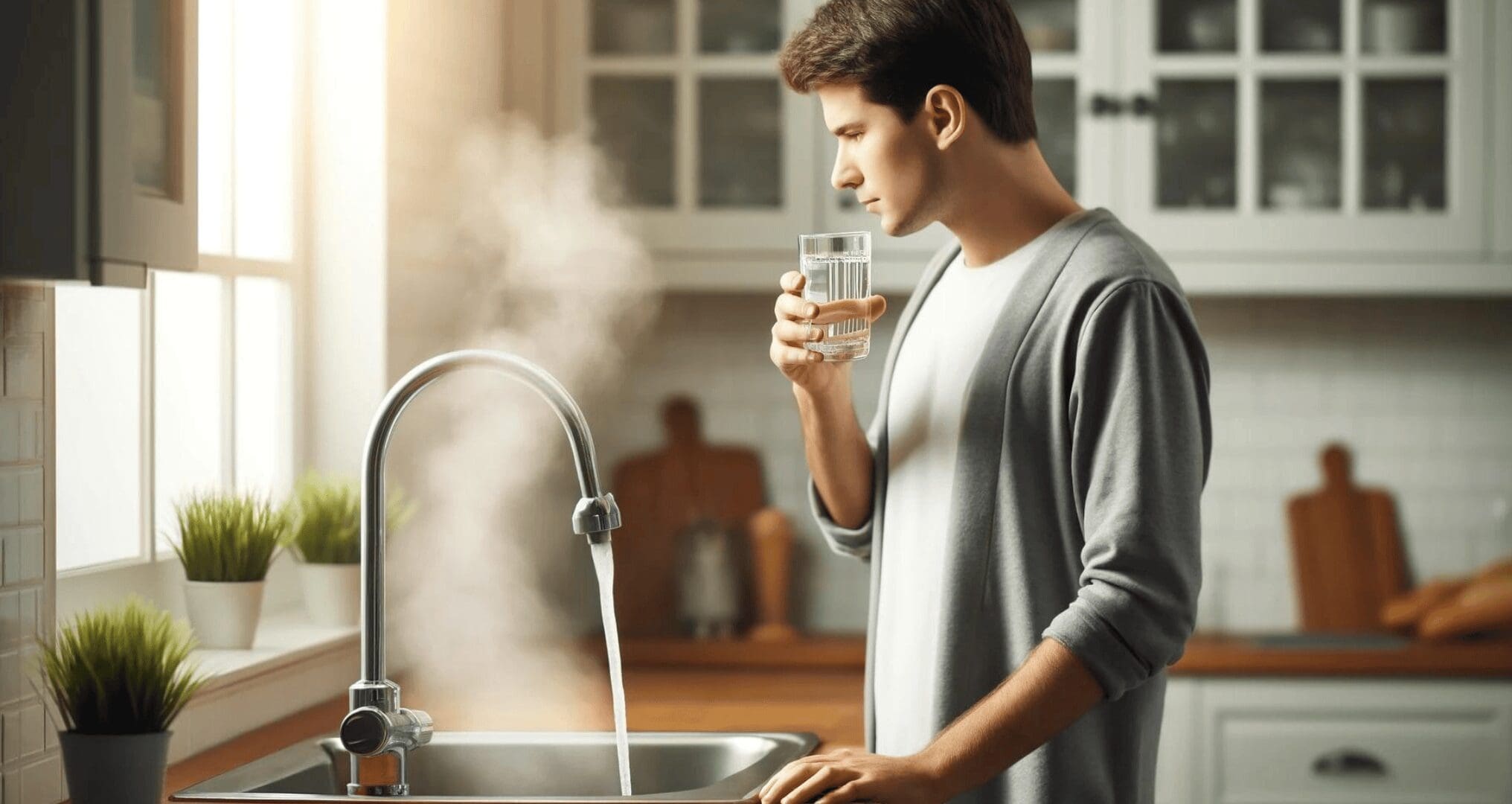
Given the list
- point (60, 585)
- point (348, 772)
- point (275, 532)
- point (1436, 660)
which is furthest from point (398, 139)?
point (1436, 660)

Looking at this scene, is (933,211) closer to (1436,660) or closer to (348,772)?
(348,772)

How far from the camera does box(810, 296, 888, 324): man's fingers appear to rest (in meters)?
1.36

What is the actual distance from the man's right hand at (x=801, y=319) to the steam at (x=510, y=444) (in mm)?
748

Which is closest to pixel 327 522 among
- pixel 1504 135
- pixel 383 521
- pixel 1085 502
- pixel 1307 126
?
pixel 383 521

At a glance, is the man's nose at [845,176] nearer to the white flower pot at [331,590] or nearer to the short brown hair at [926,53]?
the short brown hair at [926,53]

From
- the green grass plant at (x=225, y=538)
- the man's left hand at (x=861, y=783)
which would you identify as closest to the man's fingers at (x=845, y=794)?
the man's left hand at (x=861, y=783)

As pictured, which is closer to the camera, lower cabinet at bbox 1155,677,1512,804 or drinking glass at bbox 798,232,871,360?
drinking glass at bbox 798,232,871,360

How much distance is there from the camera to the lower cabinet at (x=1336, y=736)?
265cm

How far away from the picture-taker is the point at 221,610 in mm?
1828

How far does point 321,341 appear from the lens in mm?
2277

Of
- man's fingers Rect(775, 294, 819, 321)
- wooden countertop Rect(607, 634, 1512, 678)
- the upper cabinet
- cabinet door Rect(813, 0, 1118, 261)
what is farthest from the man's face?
wooden countertop Rect(607, 634, 1512, 678)

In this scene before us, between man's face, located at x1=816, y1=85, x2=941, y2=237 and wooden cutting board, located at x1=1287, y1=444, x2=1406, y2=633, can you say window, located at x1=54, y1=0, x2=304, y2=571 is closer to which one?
man's face, located at x1=816, y1=85, x2=941, y2=237

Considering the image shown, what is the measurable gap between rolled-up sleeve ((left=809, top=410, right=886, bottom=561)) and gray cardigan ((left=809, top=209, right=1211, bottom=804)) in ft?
0.64

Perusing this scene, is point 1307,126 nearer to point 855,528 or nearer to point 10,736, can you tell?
point 855,528
